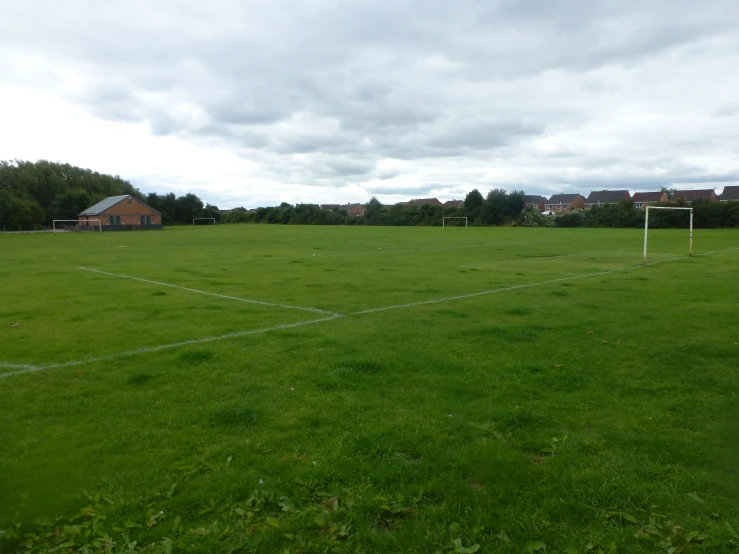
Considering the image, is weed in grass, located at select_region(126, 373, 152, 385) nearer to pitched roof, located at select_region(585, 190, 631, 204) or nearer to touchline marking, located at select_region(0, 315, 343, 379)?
touchline marking, located at select_region(0, 315, 343, 379)

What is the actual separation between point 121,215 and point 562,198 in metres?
118

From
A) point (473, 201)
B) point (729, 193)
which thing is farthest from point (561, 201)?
point (473, 201)

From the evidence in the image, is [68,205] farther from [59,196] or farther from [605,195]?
[605,195]

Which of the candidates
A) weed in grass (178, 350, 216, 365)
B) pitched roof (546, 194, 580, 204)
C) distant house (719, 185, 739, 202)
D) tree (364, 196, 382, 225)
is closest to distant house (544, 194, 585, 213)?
pitched roof (546, 194, 580, 204)

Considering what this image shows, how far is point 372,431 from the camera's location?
A: 4781 mm

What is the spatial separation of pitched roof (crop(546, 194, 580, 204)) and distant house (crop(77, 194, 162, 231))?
361ft

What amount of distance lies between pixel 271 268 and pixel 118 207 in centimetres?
7560

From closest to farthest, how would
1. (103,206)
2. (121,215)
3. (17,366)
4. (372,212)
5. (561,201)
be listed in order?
(17,366) < (121,215) < (103,206) < (372,212) < (561,201)

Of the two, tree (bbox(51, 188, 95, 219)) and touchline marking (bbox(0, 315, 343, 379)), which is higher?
tree (bbox(51, 188, 95, 219))

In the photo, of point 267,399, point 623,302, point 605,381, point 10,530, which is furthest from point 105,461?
point 623,302

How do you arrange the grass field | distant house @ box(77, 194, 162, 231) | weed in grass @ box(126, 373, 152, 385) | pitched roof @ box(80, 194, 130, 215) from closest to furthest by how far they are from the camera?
1. the grass field
2. weed in grass @ box(126, 373, 152, 385)
3. distant house @ box(77, 194, 162, 231)
4. pitched roof @ box(80, 194, 130, 215)

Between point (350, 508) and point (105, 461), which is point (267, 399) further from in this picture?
point (350, 508)

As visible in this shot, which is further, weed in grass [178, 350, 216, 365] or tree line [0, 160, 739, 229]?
tree line [0, 160, 739, 229]

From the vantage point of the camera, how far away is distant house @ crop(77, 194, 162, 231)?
8506cm
